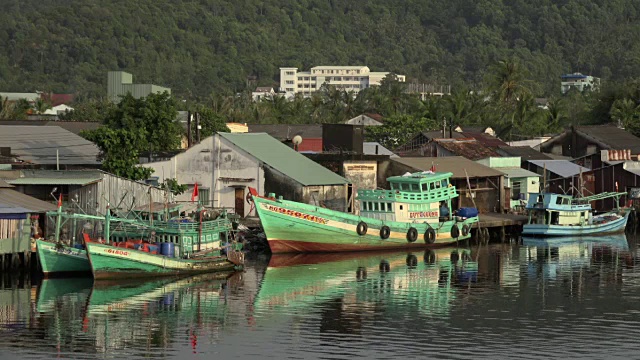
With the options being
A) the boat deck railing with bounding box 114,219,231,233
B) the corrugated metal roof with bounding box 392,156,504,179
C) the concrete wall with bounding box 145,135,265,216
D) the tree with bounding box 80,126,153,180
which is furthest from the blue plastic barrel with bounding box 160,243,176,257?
the corrugated metal roof with bounding box 392,156,504,179

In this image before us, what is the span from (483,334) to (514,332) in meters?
1.30

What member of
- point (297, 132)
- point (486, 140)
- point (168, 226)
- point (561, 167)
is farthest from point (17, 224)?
point (297, 132)

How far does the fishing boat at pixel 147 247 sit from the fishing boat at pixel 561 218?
25310 millimetres

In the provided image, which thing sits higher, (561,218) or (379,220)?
(561,218)

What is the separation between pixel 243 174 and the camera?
74312 mm

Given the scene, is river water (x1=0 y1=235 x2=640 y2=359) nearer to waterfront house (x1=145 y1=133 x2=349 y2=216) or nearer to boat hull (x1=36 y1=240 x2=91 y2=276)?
boat hull (x1=36 y1=240 x2=91 y2=276)

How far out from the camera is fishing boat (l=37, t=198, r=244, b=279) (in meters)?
57.4

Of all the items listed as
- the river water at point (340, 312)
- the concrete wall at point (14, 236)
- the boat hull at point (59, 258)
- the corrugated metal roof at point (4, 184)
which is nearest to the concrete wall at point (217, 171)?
the river water at point (340, 312)

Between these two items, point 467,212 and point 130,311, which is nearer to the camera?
point 130,311

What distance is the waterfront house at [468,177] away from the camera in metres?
83.4

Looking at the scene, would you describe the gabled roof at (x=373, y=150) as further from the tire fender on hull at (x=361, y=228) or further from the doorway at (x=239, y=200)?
the tire fender on hull at (x=361, y=228)

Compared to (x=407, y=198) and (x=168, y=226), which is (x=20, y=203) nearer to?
(x=168, y=226)

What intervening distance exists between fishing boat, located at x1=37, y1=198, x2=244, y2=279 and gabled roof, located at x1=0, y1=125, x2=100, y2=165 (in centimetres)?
1769

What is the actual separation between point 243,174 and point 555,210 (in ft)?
67.9
